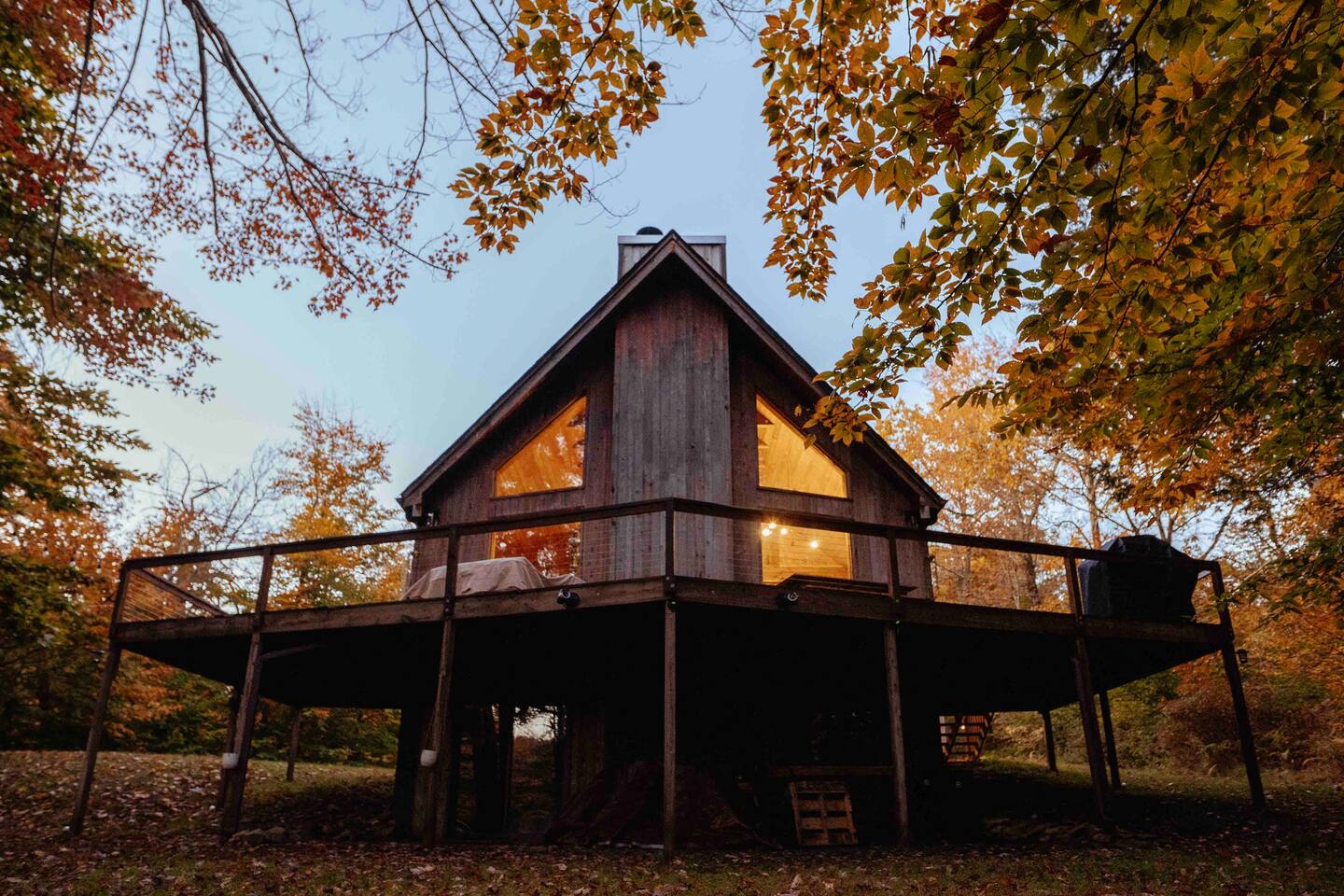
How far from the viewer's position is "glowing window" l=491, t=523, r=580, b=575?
1320cm

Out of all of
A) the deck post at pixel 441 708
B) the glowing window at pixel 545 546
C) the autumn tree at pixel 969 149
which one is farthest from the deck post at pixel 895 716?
the deck post at pixel 441 708

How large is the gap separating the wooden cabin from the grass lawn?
31.3 inches

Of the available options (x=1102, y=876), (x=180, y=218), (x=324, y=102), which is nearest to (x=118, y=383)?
(x=180, y=218)

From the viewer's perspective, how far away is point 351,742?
80.5ft

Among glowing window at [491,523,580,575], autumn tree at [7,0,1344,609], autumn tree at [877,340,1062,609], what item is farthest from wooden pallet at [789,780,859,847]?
autumn tree at [877,340,1062,609]

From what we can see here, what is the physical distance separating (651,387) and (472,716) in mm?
6276

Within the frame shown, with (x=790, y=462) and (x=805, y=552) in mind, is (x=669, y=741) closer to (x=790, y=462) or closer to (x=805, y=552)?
(x=805, y=552)

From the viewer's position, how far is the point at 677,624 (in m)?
10.8

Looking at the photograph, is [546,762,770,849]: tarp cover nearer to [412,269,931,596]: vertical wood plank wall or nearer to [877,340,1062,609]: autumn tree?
[412,269,931,596]: vertical wood plank wall

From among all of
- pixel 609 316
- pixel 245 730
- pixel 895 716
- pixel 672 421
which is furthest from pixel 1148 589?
pixel 245 730

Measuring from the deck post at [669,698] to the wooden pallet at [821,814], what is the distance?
290 centimetres

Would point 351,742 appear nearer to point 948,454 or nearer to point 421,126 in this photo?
point 948,454

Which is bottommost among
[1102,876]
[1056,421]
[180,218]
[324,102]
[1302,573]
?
[1102,876]

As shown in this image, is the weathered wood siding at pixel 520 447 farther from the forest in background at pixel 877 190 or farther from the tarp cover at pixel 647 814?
the tarp cover at pixel 647 814
